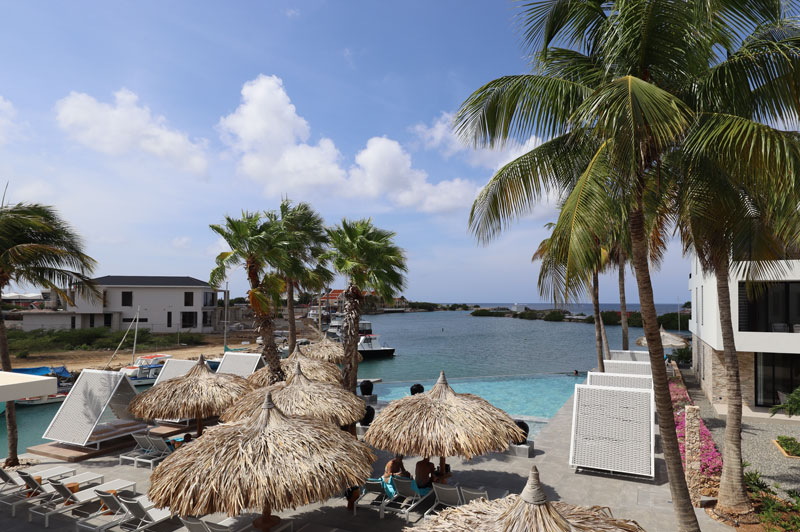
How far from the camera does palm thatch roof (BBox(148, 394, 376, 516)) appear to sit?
20.4 ft

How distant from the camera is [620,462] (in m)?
9.93

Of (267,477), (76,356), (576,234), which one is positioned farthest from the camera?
(76,356)

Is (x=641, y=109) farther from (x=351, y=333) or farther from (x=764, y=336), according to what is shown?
(x=764, y=336)

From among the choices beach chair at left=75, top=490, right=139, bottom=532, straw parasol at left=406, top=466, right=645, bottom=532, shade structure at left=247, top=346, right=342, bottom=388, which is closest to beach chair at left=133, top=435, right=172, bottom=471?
beach chair at left=75, top=490, right=139, bottom=532

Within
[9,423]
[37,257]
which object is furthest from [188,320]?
[37,257]

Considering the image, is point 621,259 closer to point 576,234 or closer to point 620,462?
point 620,462

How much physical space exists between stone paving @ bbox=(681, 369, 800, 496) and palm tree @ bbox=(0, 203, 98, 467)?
16792mm

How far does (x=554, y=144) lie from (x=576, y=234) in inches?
84.3

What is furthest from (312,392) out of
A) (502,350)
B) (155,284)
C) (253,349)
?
(502,350)

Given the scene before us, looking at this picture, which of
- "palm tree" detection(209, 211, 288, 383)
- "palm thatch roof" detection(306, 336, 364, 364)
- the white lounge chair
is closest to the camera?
the white lounge chair

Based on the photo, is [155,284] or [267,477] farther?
[155,284]

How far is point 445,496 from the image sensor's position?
8094 mm

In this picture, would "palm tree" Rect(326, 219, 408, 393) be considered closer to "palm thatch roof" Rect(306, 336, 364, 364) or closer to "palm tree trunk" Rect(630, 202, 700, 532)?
"palm thatch roof" Rect(306, 336, 364, 364)

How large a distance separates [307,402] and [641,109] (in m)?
8.75
